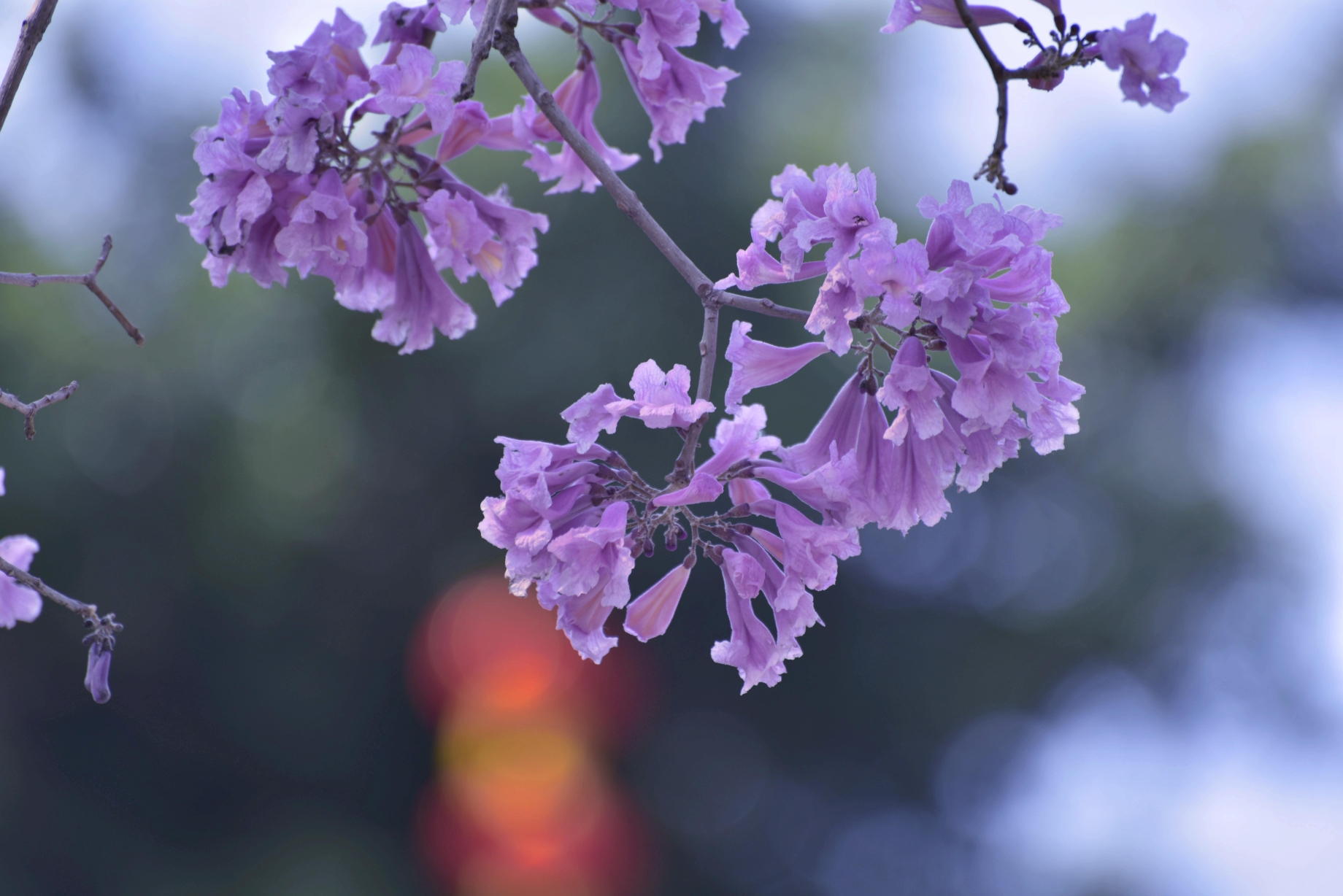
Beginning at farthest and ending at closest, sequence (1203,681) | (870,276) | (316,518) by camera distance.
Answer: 1. (1203,681)
2. (316,518)
3. (870,276)

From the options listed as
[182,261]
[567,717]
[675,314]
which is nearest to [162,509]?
[182,261]

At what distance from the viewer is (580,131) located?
2180 millimetres

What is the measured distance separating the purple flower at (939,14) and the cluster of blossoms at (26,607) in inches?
55.9

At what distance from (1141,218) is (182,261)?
1366 cm

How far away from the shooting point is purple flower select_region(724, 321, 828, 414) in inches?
61.3

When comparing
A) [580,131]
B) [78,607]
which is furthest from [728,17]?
[78,607]

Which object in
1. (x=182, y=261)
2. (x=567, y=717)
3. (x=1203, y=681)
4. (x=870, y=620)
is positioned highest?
(x=182, y=261)

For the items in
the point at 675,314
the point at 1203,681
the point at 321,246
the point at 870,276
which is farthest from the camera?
the point at 1203,681

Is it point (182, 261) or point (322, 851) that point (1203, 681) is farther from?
point (182, 261)

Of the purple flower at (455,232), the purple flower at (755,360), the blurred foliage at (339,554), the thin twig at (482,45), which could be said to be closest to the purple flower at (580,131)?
the purple flower at (455,232)

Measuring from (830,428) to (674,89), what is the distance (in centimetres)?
80

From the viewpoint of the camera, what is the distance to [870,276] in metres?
1.29

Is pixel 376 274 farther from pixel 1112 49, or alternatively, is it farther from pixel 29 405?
pixel 1112 49

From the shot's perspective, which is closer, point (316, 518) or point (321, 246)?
point (321, 246)
